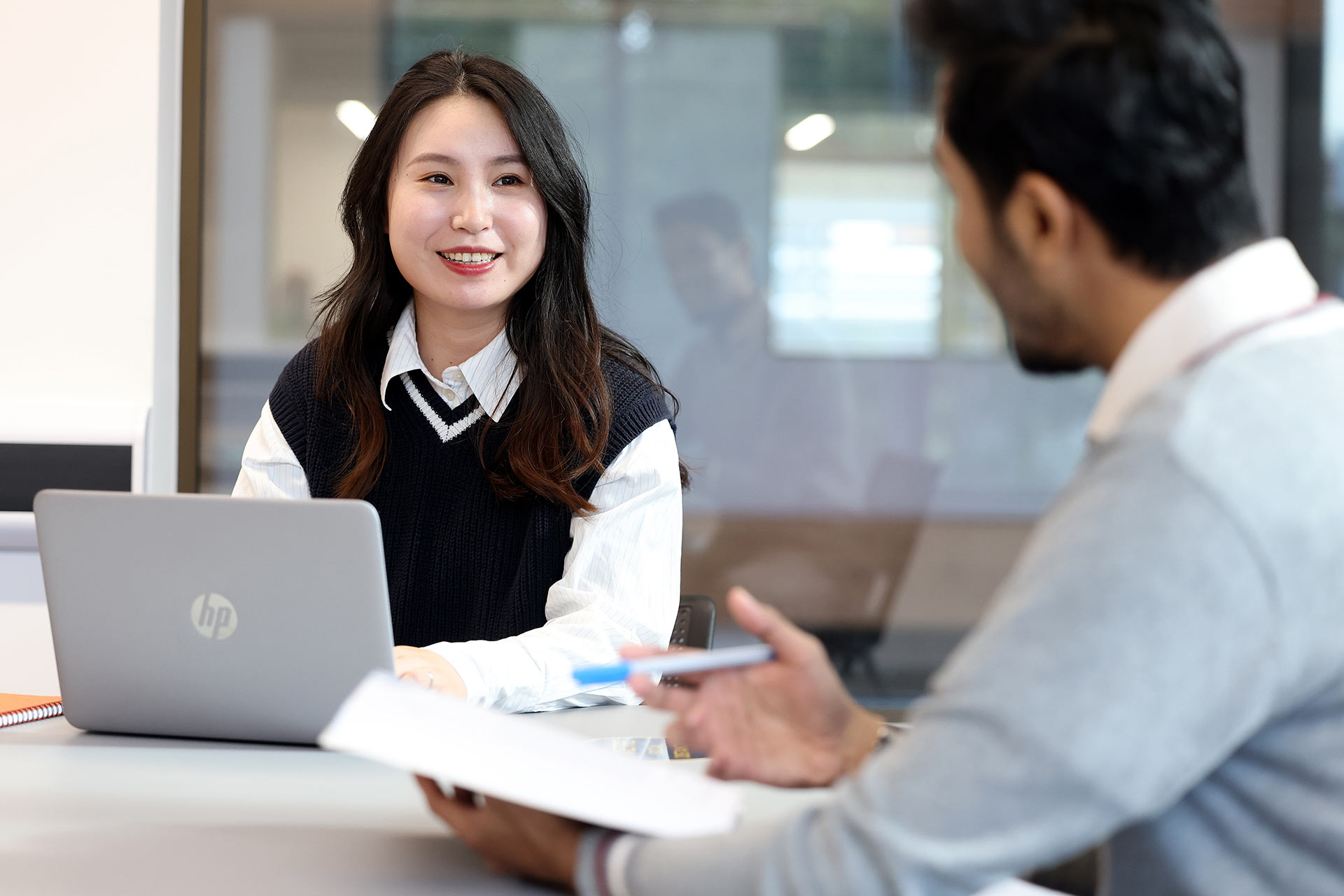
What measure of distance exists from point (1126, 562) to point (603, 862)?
387 mm

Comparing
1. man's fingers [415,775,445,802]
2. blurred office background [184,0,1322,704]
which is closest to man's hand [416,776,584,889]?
man's fingers [415,775,445,802]

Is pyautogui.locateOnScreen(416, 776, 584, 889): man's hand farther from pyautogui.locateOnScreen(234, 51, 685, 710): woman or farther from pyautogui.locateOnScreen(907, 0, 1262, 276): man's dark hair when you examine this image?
pyautogui.locateOnScreen(234, 51, 685, 710): woman

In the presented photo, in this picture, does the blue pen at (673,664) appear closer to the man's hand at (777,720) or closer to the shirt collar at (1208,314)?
the man's hand at (777,720)

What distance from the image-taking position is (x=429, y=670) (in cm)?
138

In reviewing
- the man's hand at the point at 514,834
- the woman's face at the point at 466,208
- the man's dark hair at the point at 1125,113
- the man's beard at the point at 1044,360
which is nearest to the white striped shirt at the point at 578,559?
the woman's face at the point at 466,208

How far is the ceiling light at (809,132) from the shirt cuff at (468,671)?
2143 millimetres

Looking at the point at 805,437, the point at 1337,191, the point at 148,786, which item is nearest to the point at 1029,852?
the point at 148,786

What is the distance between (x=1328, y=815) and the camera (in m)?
0.72

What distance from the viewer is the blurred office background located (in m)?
3.16

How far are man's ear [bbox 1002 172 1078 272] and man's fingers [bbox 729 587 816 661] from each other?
1.01 feet

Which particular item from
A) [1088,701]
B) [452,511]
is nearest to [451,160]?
[452,511]

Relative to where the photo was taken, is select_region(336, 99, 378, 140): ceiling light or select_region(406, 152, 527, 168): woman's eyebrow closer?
select_region(406, 152, 527, 168): woman's eyebrow

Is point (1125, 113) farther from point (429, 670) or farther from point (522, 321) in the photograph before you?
point (522, 321)

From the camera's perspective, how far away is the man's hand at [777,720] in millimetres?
948
